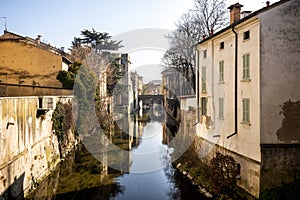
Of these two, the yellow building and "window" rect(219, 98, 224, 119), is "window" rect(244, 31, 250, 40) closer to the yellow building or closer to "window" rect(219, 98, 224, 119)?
"window" rect(219, 98, 224, 119)

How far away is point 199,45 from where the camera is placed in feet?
58.5

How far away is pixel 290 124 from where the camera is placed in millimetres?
10602

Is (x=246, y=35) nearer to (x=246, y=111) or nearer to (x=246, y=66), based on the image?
(x=246, y=66)

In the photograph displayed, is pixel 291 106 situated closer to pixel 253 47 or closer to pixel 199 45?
pixel 253 47

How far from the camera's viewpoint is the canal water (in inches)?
497

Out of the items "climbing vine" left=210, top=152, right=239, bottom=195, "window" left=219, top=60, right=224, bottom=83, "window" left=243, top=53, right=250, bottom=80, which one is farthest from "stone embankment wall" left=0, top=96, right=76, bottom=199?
"window" left=243, top=53, right=250, bottom=80

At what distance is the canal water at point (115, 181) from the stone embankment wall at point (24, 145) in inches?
28.9

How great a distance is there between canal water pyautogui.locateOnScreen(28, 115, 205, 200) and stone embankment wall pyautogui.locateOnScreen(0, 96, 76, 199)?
734 millimetres

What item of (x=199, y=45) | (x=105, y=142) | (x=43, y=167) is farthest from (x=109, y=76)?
(x=43, y=167)

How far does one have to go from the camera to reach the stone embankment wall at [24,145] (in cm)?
1003

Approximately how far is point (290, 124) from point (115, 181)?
8.46 metres

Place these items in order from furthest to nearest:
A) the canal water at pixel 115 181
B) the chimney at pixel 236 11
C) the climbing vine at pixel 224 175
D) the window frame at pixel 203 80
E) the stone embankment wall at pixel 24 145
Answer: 1. the window frame at pixel 203 80
2. the chimney at pixel 236 11
3. the canal water at pixel 115 181
4. the climbing vine at pixel 224 175
5. the stone embankment wall at pixel 24 145

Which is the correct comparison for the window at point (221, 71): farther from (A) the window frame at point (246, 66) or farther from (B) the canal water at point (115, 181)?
(B) the canal water at point (115, 181)

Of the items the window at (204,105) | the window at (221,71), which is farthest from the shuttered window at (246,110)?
the window at (204,105)
